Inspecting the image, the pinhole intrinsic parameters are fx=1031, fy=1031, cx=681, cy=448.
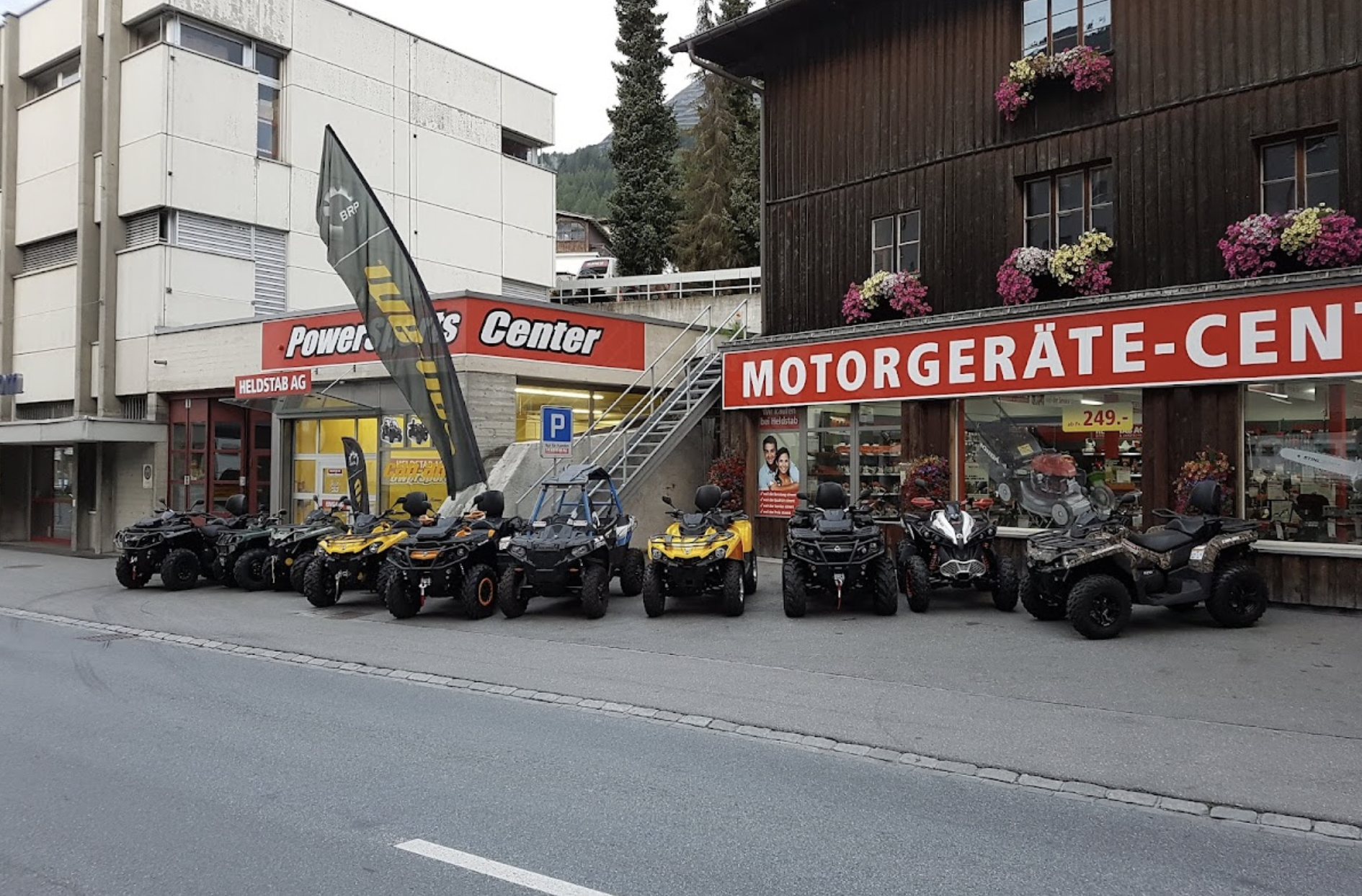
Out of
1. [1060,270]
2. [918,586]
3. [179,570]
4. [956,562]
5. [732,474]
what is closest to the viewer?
[918,586]

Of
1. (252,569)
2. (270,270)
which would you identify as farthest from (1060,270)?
(270,270)

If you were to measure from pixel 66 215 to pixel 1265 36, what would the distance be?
2552 cm

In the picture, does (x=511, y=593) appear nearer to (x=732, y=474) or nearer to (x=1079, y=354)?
(x=732, y=474)

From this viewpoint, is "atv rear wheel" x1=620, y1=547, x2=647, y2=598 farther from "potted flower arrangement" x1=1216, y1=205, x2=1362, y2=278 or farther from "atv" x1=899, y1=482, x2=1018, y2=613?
"potted flower arrangement" x1=1216, y1=205, x2=1362, y2=278

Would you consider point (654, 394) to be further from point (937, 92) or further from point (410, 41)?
point (410, 41)

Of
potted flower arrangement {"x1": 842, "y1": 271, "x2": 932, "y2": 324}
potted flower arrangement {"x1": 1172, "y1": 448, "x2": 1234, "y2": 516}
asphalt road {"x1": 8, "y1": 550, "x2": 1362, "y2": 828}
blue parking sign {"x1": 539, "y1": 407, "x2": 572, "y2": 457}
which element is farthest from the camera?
potted flower arrangement {"x1": 842, "y1": 271, "x2": 932, "y2": 324}

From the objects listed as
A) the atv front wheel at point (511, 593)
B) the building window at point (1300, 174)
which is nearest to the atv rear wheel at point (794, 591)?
the atv front wheel at point (511, 593)

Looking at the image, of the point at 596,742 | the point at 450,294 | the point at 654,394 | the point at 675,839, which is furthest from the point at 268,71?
the point at 675,839

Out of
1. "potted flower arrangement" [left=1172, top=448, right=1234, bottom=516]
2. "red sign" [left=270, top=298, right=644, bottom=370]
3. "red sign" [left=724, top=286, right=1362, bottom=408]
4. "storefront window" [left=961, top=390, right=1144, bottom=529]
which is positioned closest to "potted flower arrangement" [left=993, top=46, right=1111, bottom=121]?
"red sign" [left=724, top=286, right=1362, bottom=408]

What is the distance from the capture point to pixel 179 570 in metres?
15.4

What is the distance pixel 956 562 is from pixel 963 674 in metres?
3.17

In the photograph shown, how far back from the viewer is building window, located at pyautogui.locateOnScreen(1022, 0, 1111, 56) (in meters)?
13.8

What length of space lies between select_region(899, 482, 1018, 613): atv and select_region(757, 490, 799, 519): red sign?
4740 mm

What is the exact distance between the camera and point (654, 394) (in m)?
19.6
